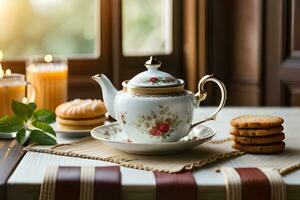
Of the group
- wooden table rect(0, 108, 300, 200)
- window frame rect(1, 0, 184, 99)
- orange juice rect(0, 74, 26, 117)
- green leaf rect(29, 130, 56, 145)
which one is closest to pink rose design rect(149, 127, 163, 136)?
wooden table rect(0, 108, 300, 200)

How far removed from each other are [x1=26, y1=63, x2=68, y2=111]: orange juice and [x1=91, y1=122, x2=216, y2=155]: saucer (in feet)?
1.12

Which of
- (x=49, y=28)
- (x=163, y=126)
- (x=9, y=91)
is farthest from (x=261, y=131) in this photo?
(x=49, y=28)

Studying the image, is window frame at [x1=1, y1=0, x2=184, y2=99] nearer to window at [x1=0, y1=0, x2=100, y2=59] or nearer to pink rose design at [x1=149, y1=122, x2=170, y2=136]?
window at [x1=0, y1=0, x2=100, y2=59]

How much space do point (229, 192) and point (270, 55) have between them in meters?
1.63

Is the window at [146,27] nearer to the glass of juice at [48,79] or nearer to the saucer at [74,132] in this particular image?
the glass of juice at [48,79]

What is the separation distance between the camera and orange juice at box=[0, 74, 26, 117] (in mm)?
1500

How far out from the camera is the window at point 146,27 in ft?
8.68

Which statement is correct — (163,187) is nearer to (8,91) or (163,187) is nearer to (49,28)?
(8,91)

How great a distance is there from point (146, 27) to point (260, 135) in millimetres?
1533

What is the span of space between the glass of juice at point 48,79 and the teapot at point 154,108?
449 mm

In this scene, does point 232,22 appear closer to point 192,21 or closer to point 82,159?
point 192,21

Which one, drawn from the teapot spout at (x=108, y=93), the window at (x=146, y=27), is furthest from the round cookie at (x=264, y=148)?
the window at (x=146, y=27)

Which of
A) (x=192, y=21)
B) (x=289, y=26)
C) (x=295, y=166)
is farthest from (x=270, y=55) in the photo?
(x=295, y=166)

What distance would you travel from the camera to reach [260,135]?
4.00ft
